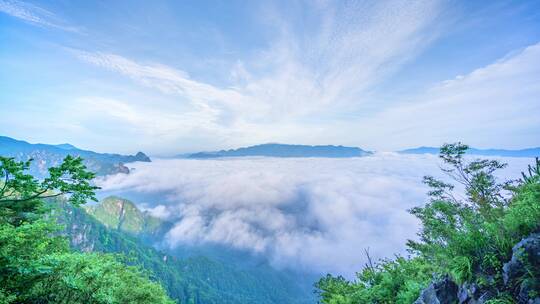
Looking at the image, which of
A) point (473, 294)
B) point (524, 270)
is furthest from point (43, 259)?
point (524, 270)

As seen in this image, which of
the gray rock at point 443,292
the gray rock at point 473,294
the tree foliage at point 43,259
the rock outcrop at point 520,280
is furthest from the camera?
the gray rock at point 443,292

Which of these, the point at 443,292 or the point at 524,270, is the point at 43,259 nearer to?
the point at 443,292

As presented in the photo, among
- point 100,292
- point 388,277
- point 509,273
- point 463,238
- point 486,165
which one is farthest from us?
point 486,165

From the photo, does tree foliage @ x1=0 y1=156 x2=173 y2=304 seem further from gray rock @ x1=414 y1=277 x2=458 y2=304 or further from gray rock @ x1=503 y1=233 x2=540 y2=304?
gray rock @ x1=503 y1=233 x2=540 y2=304

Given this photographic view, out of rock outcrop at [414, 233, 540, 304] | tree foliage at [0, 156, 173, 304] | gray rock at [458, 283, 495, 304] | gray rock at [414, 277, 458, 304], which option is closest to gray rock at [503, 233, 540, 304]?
rock outcrop at [414, 233, 540, 304]

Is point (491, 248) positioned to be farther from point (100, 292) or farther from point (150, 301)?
point (150, 301)

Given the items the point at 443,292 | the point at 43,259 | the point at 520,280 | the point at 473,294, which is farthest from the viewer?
the point at 443,292

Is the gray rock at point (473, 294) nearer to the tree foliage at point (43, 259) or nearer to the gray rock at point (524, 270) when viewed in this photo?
the gray rock at point (524, 270)

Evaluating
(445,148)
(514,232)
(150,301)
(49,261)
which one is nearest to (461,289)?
(514,232)

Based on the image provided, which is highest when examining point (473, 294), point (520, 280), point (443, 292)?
point (520, 280)

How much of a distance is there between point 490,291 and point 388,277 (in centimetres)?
1233

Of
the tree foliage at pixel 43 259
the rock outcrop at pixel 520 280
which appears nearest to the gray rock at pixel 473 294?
the rock outcrop at pixel 520 280

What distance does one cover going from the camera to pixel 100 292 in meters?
11.5

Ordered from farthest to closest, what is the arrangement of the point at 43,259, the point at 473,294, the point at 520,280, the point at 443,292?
1. the point at 443,292
2. the point at 43,259
3. the point at 473,294
4. the point at 520,280
